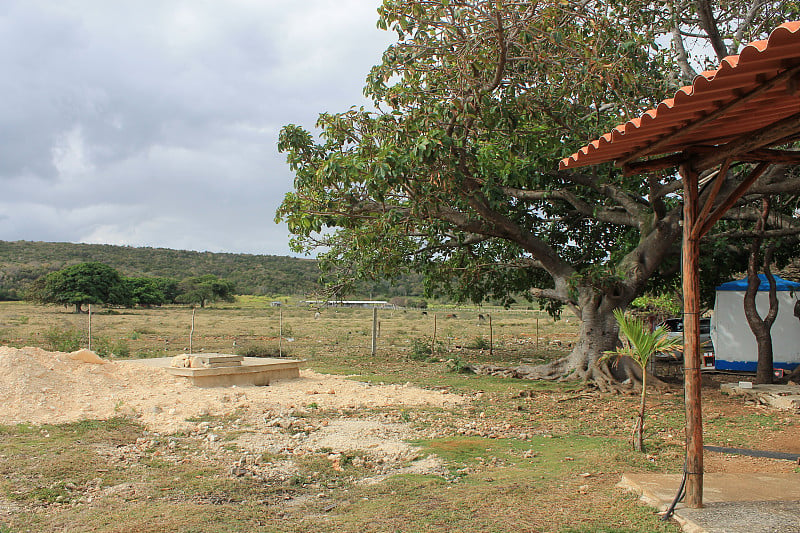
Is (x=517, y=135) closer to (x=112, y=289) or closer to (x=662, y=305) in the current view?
(x=662, y=305)

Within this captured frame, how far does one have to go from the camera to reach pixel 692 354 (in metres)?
4.59

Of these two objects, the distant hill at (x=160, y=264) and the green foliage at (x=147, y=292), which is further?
the distant hill at (x=160, y=264)

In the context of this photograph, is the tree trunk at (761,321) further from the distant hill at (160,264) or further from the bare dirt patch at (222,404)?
the distant hill at (160,264)

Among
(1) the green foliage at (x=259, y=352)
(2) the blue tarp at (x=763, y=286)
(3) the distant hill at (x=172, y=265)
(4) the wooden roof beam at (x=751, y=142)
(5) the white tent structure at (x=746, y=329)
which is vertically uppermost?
(3) the distant hill at (x=172, y=265)

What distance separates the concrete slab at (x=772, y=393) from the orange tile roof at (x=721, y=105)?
6.47m

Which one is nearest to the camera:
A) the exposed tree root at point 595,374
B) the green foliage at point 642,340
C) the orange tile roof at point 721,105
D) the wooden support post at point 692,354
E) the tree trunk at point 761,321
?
the orange tile roof at point 721,105

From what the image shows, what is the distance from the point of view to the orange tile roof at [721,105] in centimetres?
326

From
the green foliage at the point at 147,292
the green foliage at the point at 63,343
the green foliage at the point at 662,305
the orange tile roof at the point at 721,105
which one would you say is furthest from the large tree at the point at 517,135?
the green foliage at the point at 147,292

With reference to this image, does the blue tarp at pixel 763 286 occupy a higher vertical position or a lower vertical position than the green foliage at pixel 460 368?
higher

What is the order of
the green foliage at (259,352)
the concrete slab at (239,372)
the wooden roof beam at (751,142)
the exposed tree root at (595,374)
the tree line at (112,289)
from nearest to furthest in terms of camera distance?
the wooden roof beam at (751,142), the concrete slab at (239,372), the exposed tree root at (595,374), the green foliage at (259,352), the tree line at (112,289)

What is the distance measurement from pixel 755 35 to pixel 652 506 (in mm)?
10191

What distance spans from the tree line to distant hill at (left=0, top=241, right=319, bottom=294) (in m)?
6.69

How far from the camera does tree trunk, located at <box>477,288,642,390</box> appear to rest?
1227 cm

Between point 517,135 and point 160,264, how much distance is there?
63.0m
